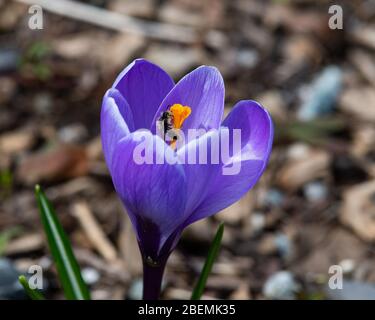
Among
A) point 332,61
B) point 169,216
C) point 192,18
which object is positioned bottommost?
point 169,216

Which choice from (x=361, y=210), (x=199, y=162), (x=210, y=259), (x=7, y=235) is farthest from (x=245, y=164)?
(x=361, y=210)

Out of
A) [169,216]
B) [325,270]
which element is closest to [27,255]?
[325,270]

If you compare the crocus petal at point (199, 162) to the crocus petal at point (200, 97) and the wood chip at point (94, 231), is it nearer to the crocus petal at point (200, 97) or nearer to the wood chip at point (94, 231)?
the crocus petal at point (200, 97)

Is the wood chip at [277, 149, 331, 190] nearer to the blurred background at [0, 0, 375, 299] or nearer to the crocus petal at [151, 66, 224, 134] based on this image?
the blurred background at [0, 0, 375, 299]

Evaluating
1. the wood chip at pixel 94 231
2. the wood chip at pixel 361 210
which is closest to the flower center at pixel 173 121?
the wood chip at pixel 94 231

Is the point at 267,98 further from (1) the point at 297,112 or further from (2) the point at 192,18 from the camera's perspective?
(2) the point at 192,18

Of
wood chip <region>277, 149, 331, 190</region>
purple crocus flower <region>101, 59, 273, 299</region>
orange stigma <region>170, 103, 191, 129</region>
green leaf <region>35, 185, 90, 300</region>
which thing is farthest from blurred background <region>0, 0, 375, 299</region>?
orange stigma <region>170, 103, 191, 129</region>

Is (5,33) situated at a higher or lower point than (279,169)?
higher
